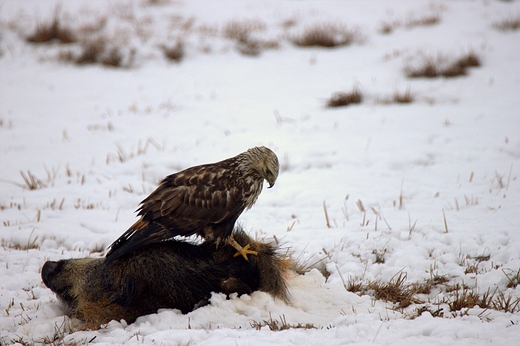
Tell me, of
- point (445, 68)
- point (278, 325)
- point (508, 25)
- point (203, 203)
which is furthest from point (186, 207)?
point (508, 25)

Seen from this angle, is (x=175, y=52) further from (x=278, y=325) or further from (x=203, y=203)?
(x=278, y=325)

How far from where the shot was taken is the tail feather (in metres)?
2.90

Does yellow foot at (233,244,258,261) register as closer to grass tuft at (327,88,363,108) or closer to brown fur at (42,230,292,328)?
brown fur at (42,230,292,328)

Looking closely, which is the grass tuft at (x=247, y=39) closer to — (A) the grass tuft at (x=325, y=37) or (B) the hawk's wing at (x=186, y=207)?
(A) the grass tuft at (x=325, y=37)

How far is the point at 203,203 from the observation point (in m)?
3.05

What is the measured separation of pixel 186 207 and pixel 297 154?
3988 mm

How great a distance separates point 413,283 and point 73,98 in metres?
8.45

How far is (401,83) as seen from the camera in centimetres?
929

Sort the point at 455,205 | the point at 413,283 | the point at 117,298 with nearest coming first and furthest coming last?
1. the point at 117,298
2. the point at 413,283
3. the point at 455,205

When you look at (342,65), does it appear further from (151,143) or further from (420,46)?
(151,143)

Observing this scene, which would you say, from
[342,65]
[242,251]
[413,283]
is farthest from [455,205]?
[342,65]

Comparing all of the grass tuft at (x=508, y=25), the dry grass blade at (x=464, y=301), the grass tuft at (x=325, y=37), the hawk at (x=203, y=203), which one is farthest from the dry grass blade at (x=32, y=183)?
the grass tuft at (x=508, y=25)

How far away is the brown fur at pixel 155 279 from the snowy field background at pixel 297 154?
0.35ft

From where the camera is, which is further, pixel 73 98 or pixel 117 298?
pixel 73 98
